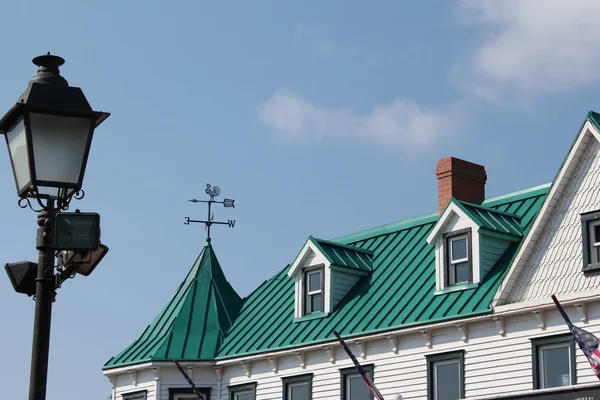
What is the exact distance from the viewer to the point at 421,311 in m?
27.1

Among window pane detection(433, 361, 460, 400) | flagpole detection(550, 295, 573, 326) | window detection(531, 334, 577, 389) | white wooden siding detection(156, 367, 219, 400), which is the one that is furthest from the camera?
white wooden siding detection(156, 367, 219, 400)

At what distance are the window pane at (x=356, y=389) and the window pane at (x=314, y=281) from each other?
11.5ft

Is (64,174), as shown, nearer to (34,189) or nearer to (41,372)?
(34,189)

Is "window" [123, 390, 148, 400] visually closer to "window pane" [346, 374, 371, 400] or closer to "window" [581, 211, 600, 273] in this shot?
"window pane" [346, 374, 371, 400]

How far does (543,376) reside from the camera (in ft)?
79.2

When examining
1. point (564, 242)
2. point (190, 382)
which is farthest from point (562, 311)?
point (190, 382)

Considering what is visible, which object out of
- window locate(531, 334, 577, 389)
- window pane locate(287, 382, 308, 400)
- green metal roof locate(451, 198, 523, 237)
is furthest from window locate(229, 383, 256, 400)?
window locate(531, 334, 577, 389)

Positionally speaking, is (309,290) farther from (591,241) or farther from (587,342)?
(587,342)

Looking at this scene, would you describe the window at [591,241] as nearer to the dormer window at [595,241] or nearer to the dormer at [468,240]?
the dormer window at [595,241]

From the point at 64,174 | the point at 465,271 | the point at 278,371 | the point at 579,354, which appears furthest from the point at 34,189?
the point at 278,371

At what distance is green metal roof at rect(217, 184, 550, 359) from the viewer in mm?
26781

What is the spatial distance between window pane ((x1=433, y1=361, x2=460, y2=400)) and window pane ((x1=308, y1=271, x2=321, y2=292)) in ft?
18.9

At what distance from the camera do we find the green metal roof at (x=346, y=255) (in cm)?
3097

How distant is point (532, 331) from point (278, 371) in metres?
8.46
